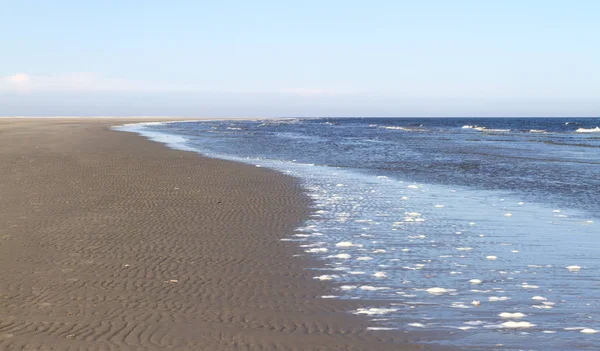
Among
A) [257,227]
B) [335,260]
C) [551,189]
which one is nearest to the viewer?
[335,260]

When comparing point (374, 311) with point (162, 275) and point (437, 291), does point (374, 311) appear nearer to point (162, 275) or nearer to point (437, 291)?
point (437, 291)

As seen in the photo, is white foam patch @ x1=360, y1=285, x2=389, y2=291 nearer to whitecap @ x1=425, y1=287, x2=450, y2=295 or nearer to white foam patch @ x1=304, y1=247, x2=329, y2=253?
whitecap @ x1=425, y1=287, x2=450, y2=295

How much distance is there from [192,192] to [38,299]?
32.8 feet

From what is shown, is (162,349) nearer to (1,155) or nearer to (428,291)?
(428,291)

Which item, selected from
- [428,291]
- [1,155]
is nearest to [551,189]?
[428,291]

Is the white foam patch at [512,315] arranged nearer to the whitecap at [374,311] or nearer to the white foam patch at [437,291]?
the white foam patch at [437,291]

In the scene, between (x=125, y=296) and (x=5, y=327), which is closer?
(x=5, y=327)

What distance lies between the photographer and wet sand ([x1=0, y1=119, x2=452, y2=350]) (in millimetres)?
6141

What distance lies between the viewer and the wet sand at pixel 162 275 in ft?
20.1

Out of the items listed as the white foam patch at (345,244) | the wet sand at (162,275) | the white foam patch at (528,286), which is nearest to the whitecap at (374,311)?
the wet sand at (162,275)

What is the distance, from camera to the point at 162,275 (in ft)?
28.0

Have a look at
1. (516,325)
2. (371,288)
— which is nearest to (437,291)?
(371,288)

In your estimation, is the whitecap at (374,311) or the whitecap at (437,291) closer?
the whitecap at (374,311)

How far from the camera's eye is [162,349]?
18.9 feet
